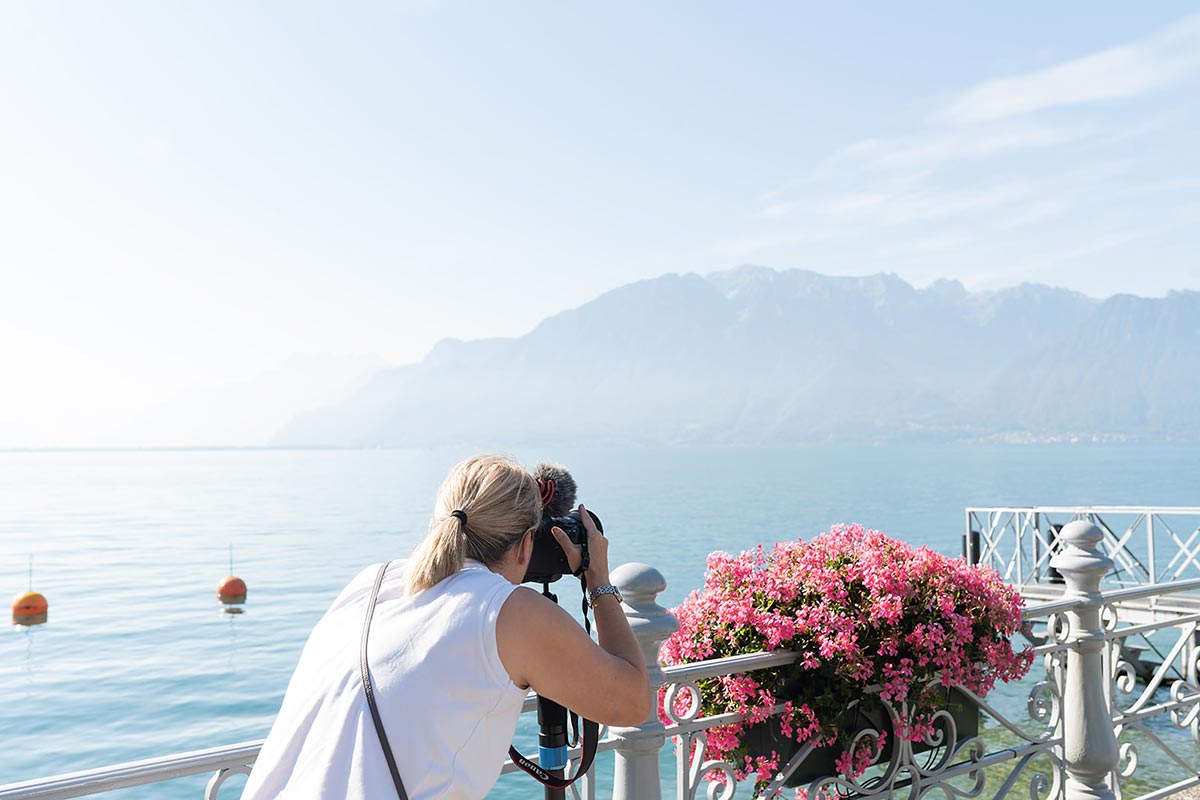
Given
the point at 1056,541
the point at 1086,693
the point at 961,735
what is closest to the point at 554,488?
the point at 961,735

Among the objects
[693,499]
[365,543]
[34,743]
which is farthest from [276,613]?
[693,499]

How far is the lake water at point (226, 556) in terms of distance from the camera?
1709cm

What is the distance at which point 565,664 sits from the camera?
1.82 metres

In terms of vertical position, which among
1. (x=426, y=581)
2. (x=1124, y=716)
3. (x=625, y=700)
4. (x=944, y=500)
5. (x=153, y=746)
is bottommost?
(x=944, y=500)

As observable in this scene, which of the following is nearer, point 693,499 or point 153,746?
point 153,746

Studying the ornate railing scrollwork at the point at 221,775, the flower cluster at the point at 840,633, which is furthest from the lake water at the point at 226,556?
the flower cluster at the point at 840,633

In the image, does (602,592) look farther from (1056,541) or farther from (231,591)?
(231,591)

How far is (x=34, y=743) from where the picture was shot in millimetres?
15852

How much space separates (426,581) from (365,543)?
49310 millimetres

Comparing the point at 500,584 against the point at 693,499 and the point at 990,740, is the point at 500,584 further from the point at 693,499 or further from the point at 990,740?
the point at 693,499

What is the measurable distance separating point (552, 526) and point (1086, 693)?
3.38m

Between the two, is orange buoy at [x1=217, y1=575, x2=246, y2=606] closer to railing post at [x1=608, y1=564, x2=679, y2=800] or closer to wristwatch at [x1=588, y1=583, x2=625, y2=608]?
railing post at [x1=608, y1=564, x2=679, y2=800]

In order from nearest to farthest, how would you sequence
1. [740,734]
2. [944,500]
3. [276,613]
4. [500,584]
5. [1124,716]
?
1. [500,584]
2. [740,734]
3. [1124,716]
4. [276,613]
5. [944,500]

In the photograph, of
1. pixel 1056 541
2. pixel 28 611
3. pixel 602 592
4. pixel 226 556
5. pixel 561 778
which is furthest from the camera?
pixel 226 556
